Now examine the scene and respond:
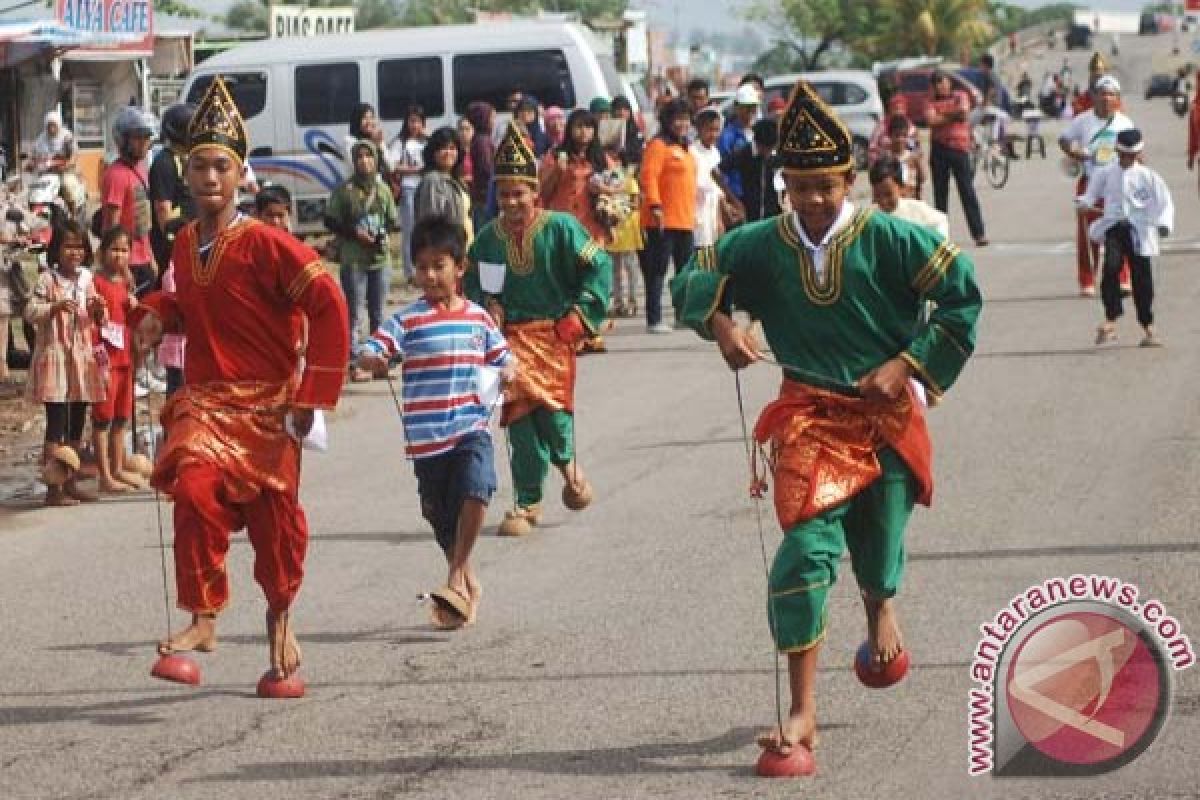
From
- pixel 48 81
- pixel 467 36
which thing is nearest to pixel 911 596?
pixel 467 36

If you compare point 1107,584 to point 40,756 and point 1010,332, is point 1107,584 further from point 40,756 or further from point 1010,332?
point 1010,332

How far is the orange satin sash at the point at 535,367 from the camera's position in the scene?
10.9 meters

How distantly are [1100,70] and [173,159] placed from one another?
34.3 ft

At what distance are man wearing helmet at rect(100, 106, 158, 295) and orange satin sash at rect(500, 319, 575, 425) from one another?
4.25m

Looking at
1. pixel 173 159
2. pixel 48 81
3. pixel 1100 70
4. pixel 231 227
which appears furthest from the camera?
pixel 48 81

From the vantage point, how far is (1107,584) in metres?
8.98

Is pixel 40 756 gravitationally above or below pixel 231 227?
below

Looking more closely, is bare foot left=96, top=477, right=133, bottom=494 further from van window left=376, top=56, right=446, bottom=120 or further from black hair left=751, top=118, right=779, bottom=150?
van window left=376, top=56, right=446, bottom=120

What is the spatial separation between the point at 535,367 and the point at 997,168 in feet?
91.5

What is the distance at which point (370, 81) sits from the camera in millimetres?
25922

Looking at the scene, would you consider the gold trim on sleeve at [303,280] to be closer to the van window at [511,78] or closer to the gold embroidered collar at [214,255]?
the gold embroidered collar at [214,255]

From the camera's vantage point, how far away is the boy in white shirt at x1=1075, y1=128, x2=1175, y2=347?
16.8 m

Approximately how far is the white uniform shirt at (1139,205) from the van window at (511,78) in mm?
9325

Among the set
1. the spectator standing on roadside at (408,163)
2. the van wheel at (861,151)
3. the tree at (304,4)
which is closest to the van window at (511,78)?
the spectator standing on roadside at (408,163)
